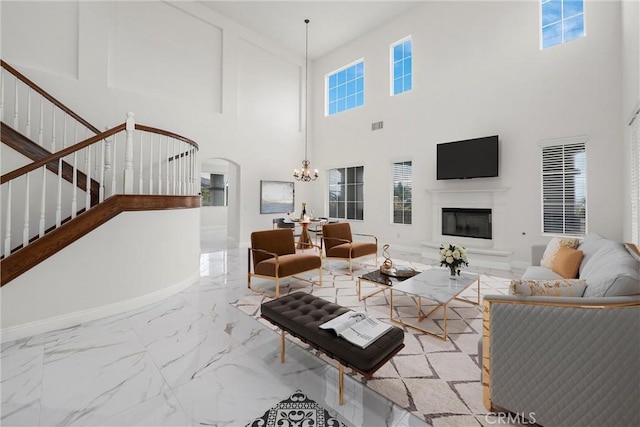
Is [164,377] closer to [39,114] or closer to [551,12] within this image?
[39,114]

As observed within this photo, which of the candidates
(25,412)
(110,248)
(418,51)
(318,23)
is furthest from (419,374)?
(318,23)

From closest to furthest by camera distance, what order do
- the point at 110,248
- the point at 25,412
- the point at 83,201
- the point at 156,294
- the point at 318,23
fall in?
1. the point at 25,412
2. the point at 110,248
3. the point at 156,294
4. the point at 83,201
5. the point at 318,23

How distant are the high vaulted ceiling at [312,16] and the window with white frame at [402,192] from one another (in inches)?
154

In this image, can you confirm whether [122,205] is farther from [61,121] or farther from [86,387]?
[61,121]

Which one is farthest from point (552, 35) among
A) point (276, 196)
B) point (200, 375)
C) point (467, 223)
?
point (200, 375)

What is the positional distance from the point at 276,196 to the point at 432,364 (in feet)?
22.3

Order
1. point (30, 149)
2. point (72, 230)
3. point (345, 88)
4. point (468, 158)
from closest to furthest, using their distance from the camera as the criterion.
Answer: point (72, 230)
point (30, 149)
point (468, 158)
point (345, 88)

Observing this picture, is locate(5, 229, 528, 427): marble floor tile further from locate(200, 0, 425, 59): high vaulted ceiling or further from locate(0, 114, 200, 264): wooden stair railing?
locate(200, 0, 425, 59): high vaulted ceiling

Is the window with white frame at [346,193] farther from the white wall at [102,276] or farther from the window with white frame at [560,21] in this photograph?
the white wall at [102,276]

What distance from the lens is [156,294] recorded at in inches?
134

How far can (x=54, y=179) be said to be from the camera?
3908 mm

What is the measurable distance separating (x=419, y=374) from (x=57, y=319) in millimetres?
3419

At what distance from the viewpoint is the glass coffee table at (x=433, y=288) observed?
2588mm

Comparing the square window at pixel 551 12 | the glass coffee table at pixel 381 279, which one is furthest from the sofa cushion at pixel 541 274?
the square window at pixel 551 12
